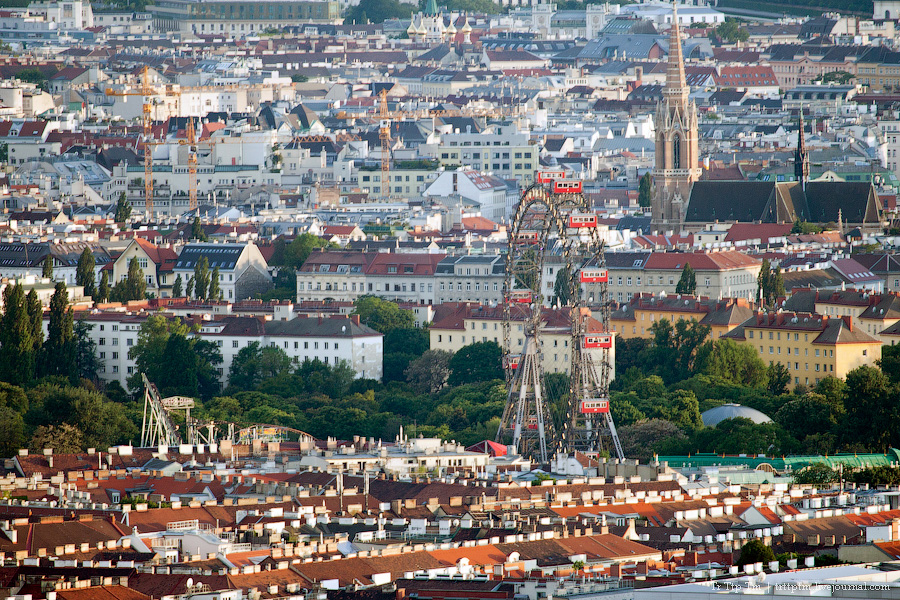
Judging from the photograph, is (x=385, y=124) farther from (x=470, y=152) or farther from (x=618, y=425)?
(x=618, y=425)

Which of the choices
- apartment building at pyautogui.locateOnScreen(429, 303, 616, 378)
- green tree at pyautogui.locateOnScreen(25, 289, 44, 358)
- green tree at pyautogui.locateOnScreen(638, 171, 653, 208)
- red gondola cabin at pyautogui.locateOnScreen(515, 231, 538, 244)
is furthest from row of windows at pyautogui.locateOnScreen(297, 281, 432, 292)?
green tree at pyautogui.locateOnScreen(638, 171, 653, 208)

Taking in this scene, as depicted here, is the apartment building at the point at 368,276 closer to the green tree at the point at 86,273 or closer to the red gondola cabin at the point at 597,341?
the green tree at the point at 86,273

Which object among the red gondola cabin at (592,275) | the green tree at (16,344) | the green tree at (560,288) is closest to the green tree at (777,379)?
the green tree at (560,288)

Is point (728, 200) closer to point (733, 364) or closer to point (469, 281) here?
point (469, 281)

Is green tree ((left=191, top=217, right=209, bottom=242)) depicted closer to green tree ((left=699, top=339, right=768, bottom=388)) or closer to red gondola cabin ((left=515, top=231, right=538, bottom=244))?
green tree ((left=699, top=339, right=768, bottom=388))

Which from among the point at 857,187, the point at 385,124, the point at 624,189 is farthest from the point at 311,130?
the point at 857,187

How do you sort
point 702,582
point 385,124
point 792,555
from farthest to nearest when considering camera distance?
point 385,124
point 792,555
point 702,582

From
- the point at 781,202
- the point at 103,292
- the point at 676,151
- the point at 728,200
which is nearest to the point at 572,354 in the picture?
the point at 103,292
